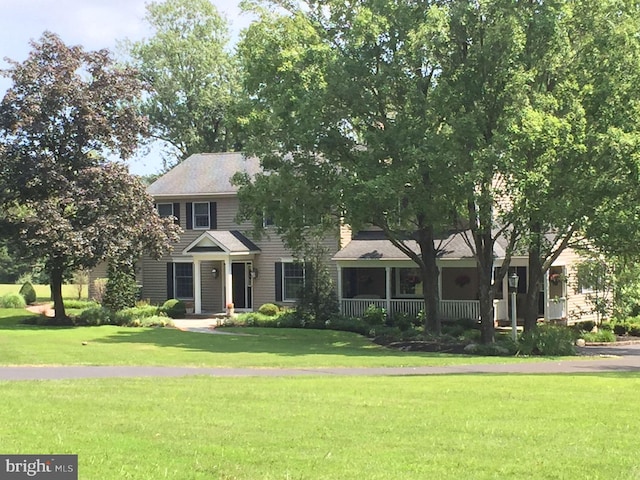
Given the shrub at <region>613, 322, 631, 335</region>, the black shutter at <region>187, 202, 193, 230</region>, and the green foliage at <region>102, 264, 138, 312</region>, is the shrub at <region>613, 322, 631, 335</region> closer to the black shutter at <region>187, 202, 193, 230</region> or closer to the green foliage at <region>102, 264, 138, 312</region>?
the black shutter at <region>187, 202, 193, 230</region>

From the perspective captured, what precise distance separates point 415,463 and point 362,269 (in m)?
26.4

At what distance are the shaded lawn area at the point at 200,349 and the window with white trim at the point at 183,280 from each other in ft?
22.9

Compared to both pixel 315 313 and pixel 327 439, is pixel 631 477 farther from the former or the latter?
pixel 315 313

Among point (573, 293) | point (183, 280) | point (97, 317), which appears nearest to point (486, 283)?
point (573, 293)

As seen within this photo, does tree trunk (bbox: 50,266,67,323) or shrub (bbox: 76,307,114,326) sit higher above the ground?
tree trunk (bbox: 50,266,67,323)

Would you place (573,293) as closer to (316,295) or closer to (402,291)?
(402,291)

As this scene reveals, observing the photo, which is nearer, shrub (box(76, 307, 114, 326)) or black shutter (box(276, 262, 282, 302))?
shrub (box(76, 307, 114, 326))

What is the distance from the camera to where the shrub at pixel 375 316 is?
28.9 meters

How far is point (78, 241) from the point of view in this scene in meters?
28.0

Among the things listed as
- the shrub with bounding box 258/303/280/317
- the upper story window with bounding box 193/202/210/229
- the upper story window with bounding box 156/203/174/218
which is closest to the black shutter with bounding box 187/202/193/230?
the upper story window with bounding box 193/202/210/229

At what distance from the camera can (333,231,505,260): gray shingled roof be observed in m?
28.6

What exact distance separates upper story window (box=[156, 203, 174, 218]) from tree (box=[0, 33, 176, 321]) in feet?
15.5

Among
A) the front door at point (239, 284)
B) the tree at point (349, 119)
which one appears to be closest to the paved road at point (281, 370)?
the tree at point (349, 119)

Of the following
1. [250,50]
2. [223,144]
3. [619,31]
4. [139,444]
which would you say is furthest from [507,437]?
[223,144]
